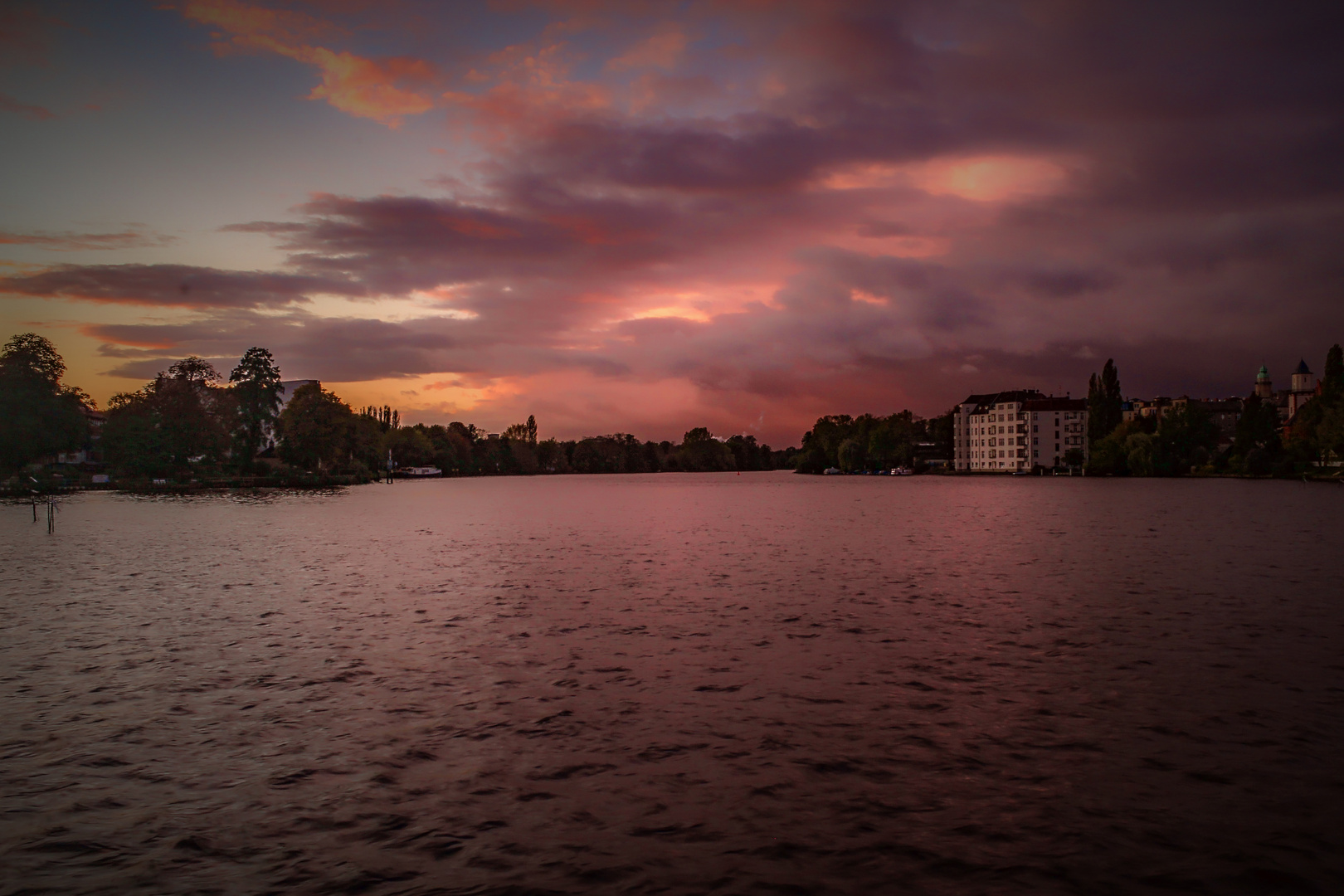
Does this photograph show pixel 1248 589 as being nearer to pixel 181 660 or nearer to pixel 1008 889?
pixel 1008 889

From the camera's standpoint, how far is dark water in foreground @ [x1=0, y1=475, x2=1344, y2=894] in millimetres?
9641

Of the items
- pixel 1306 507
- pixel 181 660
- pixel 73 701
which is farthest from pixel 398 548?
pixel 1306 507

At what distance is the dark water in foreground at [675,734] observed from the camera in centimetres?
964

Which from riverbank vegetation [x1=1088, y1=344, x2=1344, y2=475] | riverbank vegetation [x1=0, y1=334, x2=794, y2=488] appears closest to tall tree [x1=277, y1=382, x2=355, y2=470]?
riverbank vegetation [x1=0, y1=334, x2=794, y2=488]

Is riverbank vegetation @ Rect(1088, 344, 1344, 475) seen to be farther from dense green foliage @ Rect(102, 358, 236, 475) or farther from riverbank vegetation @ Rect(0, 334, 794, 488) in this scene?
dense green foliage @ Rect(102, 358, 236, 475)

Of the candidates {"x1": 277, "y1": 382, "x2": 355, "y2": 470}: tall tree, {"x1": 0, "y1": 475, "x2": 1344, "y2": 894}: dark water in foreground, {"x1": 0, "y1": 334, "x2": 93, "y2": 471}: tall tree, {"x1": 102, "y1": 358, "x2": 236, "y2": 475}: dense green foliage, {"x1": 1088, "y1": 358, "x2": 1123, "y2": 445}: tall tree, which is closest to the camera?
{"x1": 0, "y1": 475, "x2": 1344, "y2": 894}: dark water in foreground

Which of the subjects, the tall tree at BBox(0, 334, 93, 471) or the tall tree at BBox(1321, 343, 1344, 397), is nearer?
the tall tree at BBox(0, 334, 93, 471)

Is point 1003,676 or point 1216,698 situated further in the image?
point 1003,676

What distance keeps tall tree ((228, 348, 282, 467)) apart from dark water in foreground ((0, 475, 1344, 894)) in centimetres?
12315

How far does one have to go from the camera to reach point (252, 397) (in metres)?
147

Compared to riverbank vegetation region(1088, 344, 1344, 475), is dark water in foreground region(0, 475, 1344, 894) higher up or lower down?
lower down

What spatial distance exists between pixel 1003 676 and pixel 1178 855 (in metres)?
8.35

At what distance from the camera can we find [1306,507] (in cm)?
7562

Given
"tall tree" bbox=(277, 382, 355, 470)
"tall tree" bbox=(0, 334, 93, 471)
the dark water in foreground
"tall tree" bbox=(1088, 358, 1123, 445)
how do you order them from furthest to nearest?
"tall tree" bbox=(1088, 358, 1123, 445), "tall tree" bbox=(277, 382, 355, 470), "tall tree" bbox=(0, 334, 93, 471), the dark water in foreground
